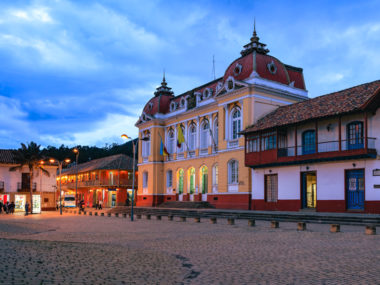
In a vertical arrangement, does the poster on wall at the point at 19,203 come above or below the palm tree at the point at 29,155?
below

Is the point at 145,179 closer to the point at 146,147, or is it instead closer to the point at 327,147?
the point at 146,147

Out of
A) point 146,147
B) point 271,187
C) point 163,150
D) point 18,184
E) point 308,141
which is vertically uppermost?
point 146,147

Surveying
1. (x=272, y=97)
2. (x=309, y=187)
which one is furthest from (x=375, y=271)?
(x=272, y=97)

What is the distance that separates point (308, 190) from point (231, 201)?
791 centimetres

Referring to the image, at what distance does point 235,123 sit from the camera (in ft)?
121

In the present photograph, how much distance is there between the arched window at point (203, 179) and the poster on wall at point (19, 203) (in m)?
21.2

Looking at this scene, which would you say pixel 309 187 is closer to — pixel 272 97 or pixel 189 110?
pixel 272 97

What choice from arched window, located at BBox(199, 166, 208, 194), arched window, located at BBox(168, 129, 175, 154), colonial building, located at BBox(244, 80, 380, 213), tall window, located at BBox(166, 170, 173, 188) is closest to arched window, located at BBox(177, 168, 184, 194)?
tall window, located at BBox(166, 170, 173, 188)

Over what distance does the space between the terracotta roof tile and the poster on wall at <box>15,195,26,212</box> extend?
28.9m

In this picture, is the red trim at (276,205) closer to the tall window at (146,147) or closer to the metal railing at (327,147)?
the metal railing at (327,147)

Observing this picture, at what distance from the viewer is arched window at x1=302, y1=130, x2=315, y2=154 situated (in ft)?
97.0

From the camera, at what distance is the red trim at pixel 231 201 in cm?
3441

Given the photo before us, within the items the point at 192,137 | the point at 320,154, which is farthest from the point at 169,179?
the point at 320,154

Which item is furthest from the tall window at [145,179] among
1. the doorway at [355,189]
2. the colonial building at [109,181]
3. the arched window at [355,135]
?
the arched window at [355,135]
